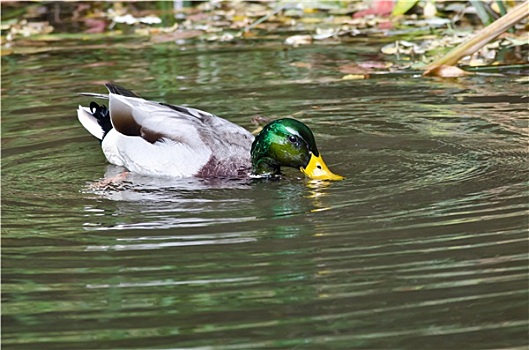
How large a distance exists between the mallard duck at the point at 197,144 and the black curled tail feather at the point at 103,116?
0.72 ft

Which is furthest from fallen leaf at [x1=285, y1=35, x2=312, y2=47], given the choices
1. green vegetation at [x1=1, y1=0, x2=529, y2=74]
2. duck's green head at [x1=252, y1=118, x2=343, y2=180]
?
duck's green head at [x1=252, y1=118, x2=343, y2=180]

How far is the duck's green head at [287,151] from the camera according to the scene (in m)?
6.32

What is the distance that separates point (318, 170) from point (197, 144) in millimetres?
803

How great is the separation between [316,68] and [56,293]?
5111mm

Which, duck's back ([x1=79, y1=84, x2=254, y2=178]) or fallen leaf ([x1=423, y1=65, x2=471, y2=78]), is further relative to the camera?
fallen leaf ([x1=423, y1=65, x2=471, y2=78])

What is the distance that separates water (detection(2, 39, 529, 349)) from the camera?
13.2 feet

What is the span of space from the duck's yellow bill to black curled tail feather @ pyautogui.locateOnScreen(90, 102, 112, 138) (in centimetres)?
155

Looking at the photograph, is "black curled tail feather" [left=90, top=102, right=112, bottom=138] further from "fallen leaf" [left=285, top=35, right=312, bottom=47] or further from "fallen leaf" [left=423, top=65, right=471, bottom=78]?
"fallen leaf" [left=285, top=35, right=312, bottom=47]

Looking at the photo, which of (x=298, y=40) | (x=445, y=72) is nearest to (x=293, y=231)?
(x=445, y=72)

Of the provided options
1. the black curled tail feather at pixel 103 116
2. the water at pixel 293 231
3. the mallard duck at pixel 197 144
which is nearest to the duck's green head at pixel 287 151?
the mallard duck at pixel 197 144

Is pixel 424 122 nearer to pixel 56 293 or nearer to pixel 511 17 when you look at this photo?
pixel 511 17

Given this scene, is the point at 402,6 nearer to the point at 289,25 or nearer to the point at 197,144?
the point at 289,25

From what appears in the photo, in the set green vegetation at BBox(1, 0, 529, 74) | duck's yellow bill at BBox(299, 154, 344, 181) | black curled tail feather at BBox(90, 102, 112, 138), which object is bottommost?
green vegetation at BBox(1, 0, 529, 74)

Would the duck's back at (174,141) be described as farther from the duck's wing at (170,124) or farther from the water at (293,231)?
the water at (293,231)
